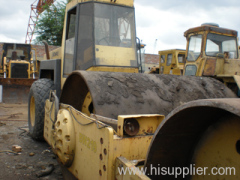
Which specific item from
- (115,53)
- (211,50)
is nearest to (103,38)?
(115,53)

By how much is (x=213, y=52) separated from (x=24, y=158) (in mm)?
5608

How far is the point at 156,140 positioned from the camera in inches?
57.8

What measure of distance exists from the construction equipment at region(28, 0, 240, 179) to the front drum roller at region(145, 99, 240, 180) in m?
0.02

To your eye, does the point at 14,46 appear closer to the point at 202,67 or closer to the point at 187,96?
the point at 202,67

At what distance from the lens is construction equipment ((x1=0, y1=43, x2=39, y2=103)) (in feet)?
28.2

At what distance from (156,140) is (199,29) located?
20.7ft

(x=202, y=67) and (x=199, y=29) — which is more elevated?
(x=199, y=29)

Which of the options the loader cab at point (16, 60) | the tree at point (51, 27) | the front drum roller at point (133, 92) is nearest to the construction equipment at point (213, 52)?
the front drum roller at point (133, 92)

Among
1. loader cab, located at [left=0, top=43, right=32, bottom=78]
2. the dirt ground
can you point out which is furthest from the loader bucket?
the dirt ground

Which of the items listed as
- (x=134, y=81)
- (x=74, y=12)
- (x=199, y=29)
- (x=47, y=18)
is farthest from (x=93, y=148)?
(x=47, y=18)

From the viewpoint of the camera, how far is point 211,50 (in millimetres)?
7086

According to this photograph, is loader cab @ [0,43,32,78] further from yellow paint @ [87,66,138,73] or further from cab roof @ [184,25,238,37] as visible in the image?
yellow paint @ [87,66,138,73]

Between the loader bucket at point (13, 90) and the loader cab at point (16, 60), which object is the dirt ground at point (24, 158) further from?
the loader cab at point (16, 60)

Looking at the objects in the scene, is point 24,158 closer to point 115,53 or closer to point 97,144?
point 115,53
